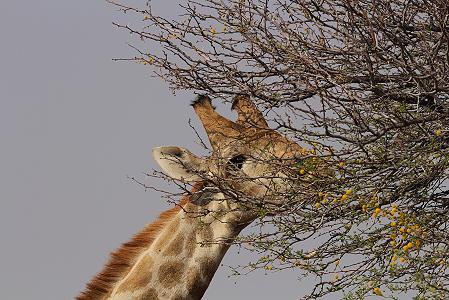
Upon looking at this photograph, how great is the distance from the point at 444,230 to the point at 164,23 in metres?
4.19

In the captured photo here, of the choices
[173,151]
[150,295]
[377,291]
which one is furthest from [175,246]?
[377,291]

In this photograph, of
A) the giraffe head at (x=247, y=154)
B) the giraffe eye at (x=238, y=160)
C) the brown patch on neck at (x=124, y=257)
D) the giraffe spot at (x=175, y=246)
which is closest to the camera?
the brown patch on neck at (x=124, y=257)

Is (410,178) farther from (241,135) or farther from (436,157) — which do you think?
(241,135)

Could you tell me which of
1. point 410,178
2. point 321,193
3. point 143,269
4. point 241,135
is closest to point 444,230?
point 410,178

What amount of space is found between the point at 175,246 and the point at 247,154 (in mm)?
1349

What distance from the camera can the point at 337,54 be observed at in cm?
1115

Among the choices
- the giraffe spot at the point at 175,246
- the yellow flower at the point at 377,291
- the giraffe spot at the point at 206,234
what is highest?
the yellow flower at the point at 377,291

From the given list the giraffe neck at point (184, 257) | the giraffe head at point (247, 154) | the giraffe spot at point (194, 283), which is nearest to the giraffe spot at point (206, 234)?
the giraffe neck at point (184, 257)

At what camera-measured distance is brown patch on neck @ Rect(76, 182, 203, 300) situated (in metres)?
9.19

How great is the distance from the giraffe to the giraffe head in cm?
1

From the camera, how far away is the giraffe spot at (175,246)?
9.42 meters

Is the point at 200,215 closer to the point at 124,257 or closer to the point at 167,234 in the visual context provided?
the point at 167,234

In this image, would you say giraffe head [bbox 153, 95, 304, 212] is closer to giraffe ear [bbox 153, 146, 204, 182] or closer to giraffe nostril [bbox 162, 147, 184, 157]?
giraffe ear [bbox 153, 146, 204, 182]

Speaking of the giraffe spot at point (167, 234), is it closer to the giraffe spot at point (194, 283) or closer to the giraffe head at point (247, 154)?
the giraffe spot at point (194, 283)
